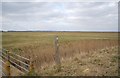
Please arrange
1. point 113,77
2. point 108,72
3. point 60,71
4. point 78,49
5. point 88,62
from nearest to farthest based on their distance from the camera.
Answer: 1. point 113,77
2. point 108,72
3. point 60,71
4. point 88,62
5. point 78,49

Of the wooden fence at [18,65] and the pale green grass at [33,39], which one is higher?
the wooden fence at [18,65]

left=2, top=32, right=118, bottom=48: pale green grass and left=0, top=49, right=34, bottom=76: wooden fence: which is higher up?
left=0, top=49, right=34, bottom=76: wooden fence

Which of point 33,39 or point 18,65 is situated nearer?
point 18,65

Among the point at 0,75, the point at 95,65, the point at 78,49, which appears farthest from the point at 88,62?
the point at 78,49

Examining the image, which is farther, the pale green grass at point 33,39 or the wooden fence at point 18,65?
the pale green grass at point 33,39

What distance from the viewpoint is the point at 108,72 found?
946 centimetres

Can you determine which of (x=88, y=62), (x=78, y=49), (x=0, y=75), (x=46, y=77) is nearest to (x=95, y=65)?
(x=88, y=62)

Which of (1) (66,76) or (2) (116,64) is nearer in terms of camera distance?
(1) (66,76)

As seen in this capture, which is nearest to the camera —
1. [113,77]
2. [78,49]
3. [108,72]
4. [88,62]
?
[113,77]

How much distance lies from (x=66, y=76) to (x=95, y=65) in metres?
1.98

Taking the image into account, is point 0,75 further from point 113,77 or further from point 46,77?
point 113,77

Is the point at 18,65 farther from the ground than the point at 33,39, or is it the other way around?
the point at 18,65

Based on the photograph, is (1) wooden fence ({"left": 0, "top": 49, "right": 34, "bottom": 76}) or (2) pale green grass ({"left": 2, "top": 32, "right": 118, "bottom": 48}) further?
(2) pale green grass ({"left": 2, "top": 32, "right": 118, "bottom": 48})

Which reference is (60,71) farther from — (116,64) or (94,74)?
(116,64)
